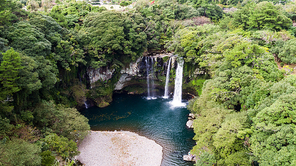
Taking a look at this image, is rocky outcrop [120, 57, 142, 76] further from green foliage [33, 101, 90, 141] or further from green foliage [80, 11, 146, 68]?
green foliage [33, 101, 90, 141]

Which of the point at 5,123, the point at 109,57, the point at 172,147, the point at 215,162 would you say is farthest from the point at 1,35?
the point at 215,162

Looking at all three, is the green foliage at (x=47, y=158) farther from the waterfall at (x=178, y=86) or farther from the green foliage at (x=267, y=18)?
the green foliage at (x=267, y=18)

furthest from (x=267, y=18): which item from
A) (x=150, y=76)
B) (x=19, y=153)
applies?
(x=19, y=153)

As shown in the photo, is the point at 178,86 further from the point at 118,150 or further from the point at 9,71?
Result: the point at 9,71

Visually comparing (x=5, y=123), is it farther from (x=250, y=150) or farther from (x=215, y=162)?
(x=250, y=150)

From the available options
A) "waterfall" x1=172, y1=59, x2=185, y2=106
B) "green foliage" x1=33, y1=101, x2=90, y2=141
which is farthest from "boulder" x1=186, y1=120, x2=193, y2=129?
"green foliage" x1=33, y1=101, x2=90, y2=141

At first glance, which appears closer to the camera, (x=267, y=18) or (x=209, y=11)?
(x=267, y=18)

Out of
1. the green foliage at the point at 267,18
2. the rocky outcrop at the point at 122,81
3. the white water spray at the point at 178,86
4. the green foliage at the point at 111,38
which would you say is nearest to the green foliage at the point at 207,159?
the white water spray at the point at 178,86
